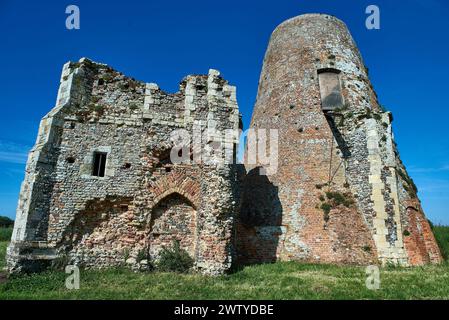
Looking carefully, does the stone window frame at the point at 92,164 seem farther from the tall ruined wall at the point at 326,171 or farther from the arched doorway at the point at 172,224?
the tall ruined wall at the point at 326,171

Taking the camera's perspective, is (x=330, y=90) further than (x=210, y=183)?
Yes

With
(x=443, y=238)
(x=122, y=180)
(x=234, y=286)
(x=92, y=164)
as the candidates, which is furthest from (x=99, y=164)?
(x=443, y=238)

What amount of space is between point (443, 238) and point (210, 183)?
12.3 meters

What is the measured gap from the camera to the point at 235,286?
8469 mm

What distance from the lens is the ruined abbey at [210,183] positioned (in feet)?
32.8

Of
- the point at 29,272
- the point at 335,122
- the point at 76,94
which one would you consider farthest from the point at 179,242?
the point at 335,122

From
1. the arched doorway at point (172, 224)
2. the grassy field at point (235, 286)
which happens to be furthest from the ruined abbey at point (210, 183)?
the grassy field at point (235, 286)

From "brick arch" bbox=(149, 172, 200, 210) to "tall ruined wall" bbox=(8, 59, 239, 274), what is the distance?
33 millimetres

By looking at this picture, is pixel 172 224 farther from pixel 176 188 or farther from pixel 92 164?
pixel 92 164

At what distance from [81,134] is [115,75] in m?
2.51

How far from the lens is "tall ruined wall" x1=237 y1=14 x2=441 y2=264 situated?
1259cm

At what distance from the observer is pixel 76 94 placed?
10961mm

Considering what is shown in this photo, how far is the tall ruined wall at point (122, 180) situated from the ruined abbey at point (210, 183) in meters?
0.03
